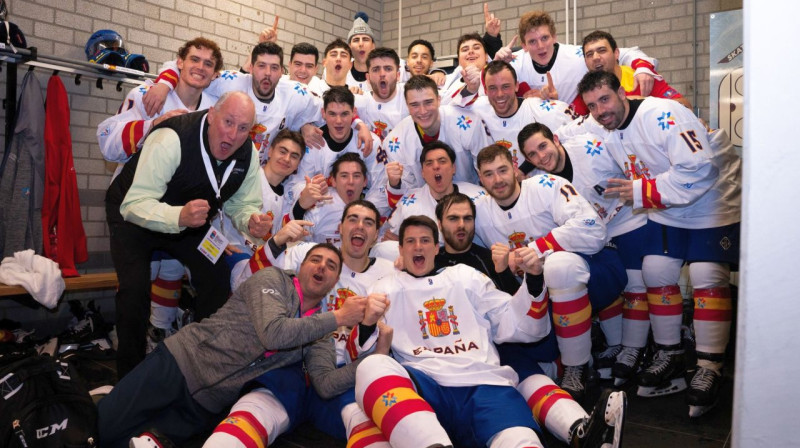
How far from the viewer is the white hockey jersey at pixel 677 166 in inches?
134

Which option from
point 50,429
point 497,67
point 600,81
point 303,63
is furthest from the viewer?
point 303,63

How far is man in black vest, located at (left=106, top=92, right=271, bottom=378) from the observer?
126 inches

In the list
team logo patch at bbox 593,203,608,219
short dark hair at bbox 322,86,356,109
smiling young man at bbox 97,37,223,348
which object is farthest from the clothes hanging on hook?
team logo patch at bbox 593,203,608,219

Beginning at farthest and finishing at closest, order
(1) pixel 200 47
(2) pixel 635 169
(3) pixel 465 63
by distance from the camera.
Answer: (3) pixel 465 63, (1) pixel 200 47, (2) pixel 635 169

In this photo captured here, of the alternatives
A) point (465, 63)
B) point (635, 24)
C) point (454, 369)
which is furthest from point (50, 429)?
point (635, 24)

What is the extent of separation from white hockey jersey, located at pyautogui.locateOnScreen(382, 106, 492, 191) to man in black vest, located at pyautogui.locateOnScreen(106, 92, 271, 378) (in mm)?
1389

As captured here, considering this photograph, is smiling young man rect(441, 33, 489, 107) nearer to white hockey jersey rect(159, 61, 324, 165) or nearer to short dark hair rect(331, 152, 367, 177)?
short dark hair rect(331, 152, 367, 177)

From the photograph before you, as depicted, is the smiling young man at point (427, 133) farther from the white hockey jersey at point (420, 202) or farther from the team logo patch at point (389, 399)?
the team logo patch at point (389, 399)

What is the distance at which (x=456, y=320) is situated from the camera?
2.93 metres

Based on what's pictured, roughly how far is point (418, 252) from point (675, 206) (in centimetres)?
169

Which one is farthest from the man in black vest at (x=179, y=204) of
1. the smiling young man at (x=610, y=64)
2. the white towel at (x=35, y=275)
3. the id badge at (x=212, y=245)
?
the smiling young man at (x=610, y=64)

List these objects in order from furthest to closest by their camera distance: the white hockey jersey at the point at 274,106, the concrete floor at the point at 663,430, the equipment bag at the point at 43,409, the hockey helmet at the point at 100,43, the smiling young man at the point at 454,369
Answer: the hockey helmet at the point at 100,43 < the white hockey jersey at the point at 274,106 < the concrete floor at the point at 663,430 < the equipment bag at the point at 43,409 < the smiling young man at the point at 454,369

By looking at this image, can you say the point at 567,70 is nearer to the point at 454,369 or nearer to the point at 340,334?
the point at 340,334

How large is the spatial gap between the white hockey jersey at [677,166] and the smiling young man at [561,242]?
15.3 inches
